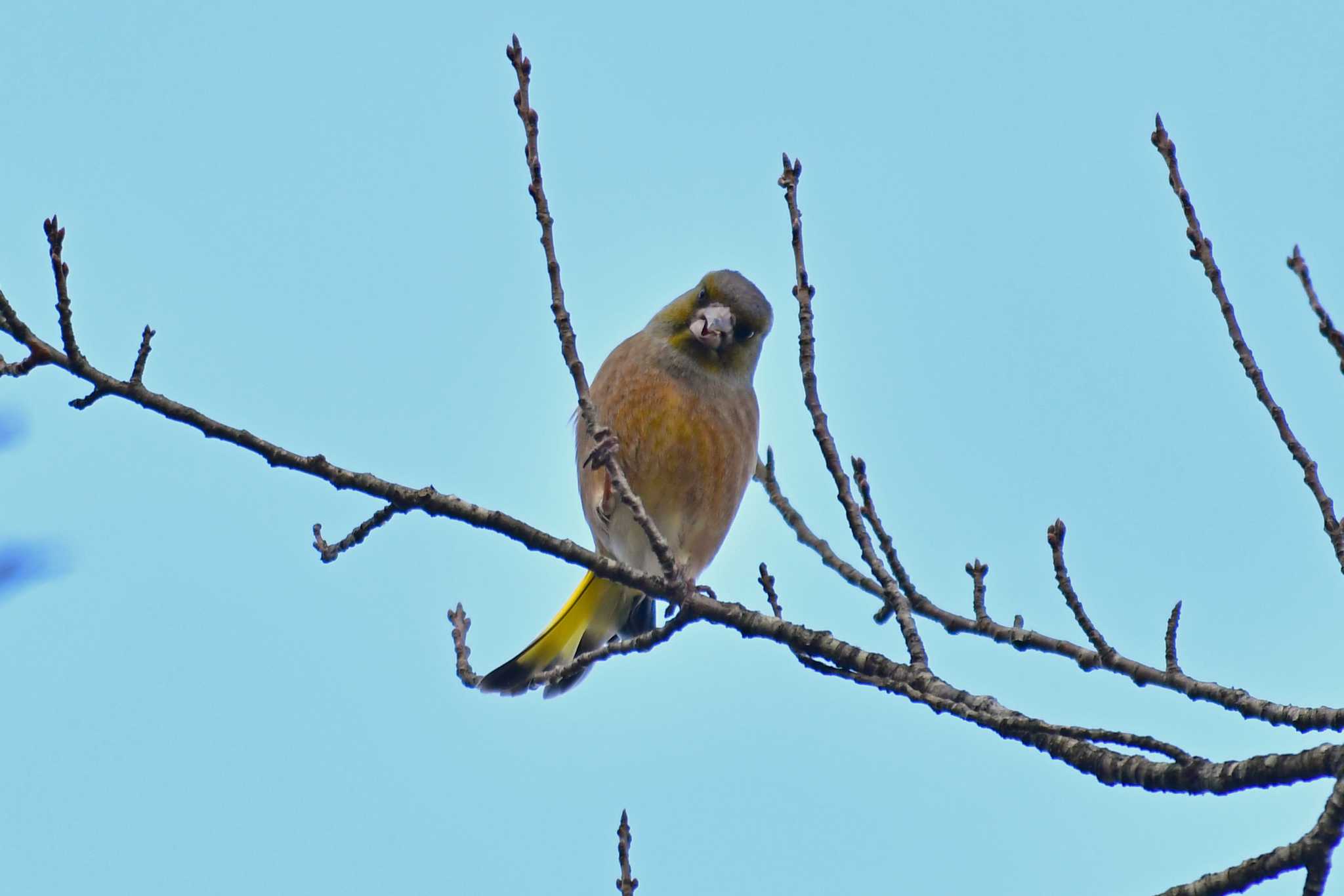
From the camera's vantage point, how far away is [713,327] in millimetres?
5875

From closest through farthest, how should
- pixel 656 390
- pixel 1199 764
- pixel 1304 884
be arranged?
1. pixel 1304 884
2. pixel 1199 764
3. pixel 656 390

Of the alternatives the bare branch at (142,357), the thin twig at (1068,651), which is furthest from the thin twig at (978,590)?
the bare branch at (142,357)

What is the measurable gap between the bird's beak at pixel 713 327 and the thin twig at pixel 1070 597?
2.79m

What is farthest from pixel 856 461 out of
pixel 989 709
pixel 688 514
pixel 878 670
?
pixel 688 514

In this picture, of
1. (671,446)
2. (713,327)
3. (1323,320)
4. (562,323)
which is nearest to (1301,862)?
(1323,320)

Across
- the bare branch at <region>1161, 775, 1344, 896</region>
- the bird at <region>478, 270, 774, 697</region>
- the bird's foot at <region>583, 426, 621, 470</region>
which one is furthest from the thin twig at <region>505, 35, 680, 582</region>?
the bird at <region>478, 270, 774, 697</region>

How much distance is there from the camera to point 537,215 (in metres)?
3.16

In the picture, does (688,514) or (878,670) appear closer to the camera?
(878,670)

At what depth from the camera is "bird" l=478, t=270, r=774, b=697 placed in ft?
18.6

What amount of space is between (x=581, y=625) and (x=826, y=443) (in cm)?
273

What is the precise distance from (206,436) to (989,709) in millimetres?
1685

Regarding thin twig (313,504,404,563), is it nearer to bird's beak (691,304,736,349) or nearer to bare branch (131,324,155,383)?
bare branch (131,324,155,383)

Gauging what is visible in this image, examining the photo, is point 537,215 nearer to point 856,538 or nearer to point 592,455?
point 592,455

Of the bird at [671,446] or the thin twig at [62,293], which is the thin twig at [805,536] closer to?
the bird at [671,446]
